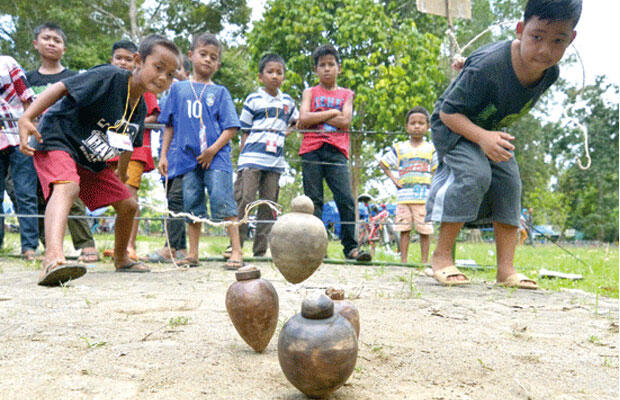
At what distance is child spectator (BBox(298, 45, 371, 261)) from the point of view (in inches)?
189

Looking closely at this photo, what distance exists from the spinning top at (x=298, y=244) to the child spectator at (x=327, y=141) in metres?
3.40

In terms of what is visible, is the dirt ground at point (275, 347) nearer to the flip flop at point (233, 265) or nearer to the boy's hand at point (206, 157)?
the flip flop at point (233, 265)

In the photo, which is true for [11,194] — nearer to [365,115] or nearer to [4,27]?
[365,115]

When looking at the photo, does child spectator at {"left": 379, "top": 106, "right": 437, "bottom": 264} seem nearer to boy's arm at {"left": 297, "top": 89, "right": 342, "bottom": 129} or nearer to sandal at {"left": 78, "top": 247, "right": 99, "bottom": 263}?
boy's arm at {"left": 297, "top": 89, "right": 342, "bottom": 129}

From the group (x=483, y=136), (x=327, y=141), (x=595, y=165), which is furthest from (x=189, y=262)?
(x=595, y=165)

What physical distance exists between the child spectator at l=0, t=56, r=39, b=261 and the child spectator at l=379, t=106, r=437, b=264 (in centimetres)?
384

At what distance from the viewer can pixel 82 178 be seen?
135 inches

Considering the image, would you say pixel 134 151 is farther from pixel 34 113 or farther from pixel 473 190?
pixel 473 190

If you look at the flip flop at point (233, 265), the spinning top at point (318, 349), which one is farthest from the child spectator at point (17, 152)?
the spinning top at point (318, 349)

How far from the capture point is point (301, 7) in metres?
11.7

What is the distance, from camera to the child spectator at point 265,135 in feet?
15.9

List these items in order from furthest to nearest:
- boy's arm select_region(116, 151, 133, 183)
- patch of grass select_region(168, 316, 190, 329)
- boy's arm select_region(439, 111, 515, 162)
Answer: boy's arm select_region(116, 151, 133, 183) < boy's arm select_region(439, 111, 515, 162) < patch of grass select_region(168, 316, 190, 329)

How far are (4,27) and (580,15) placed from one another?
55.9ft

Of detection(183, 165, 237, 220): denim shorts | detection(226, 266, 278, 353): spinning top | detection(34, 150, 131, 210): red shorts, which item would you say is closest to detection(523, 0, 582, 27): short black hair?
detection(226, 266, 278, 353): spinning top
